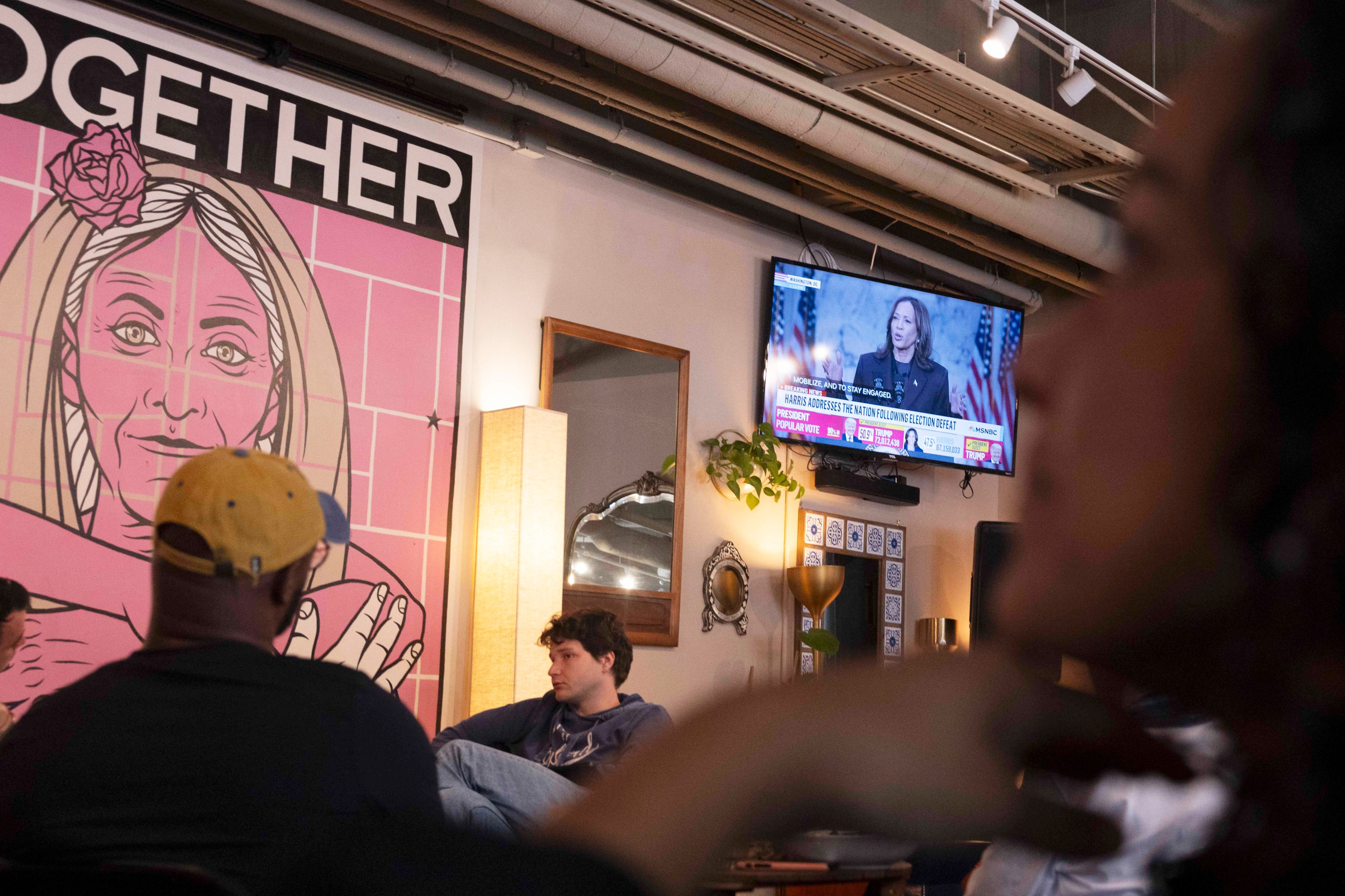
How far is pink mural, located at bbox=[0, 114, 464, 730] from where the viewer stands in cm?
387

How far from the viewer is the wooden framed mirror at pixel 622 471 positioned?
5.14 meters

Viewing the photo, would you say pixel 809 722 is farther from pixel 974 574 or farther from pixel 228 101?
pixel 974 574

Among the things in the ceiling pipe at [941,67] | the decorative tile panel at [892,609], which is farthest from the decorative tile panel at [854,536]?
the ceiling pipe at [941,67]

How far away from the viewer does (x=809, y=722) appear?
21 cm

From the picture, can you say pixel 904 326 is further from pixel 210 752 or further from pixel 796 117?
pixel 210 752

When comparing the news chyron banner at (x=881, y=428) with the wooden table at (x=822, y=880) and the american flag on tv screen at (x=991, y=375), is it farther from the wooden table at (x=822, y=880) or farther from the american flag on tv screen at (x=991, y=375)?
the wooden table at (x=822, y=880)

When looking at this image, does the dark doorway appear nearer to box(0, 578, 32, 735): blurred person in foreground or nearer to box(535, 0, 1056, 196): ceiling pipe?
box(535, 0, 1056, 196): ceiling pipe

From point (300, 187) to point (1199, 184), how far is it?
15.2 feet

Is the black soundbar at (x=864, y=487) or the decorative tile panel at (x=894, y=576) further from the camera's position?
the decorative tile panel at (x=894, y=576)

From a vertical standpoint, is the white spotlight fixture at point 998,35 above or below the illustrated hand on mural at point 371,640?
above

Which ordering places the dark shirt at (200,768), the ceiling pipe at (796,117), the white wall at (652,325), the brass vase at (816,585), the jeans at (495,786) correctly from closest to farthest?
the dark shirt at (200,768)
the jeans at (495,786)
the ceiling pipe at (796,117)
the white wall at (652,325)
the brass vase at (816,585)

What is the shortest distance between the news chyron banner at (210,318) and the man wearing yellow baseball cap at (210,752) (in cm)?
301

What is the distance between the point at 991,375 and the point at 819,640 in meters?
1.86

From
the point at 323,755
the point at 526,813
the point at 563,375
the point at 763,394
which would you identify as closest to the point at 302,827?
the point at 323,755
